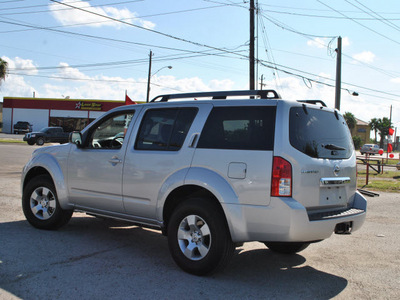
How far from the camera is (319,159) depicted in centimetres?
417

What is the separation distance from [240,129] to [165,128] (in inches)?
42.5

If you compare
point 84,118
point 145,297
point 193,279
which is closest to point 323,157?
point 193,279

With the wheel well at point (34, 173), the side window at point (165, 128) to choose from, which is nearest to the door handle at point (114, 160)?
the side window at point (165, 128)

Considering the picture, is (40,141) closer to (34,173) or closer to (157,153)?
(34,173)

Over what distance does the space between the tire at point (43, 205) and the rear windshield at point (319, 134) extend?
368 centimetres

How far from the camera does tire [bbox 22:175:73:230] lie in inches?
232

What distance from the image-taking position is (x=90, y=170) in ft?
17.9

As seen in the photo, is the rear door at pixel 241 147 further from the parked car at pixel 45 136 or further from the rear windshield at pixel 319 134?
the parked car at pixel 45 136

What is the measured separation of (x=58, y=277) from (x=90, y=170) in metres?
1.73

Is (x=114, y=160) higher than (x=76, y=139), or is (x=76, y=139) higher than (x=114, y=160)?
(x=76, y=139)

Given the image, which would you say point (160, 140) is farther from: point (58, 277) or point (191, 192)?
point (58, 277)

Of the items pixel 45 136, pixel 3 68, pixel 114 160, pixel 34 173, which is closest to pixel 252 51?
pixel 34 173

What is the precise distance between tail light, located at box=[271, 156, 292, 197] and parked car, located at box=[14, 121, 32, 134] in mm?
55068

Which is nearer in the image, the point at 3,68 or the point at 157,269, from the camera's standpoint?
the point at 157,269
